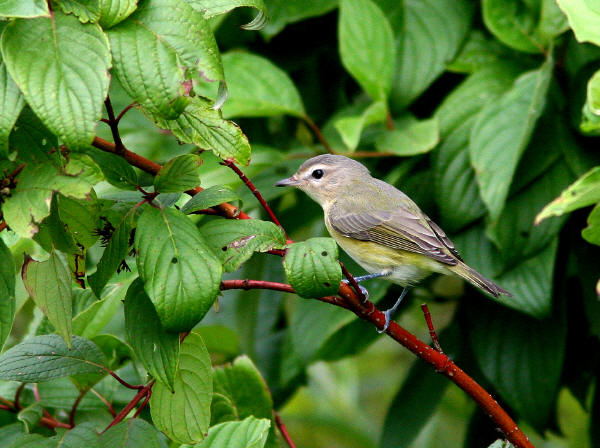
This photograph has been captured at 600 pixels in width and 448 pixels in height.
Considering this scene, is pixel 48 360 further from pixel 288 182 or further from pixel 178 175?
pixel 288 182

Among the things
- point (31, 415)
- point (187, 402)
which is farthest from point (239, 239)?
point (31, 415)

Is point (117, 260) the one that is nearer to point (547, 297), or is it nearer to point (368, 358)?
point (547, 297)

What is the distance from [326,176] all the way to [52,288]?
202 centimetres

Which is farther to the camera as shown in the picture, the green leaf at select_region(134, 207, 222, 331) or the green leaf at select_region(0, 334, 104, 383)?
the green leaf at select_region(0, 334, 104, 383)

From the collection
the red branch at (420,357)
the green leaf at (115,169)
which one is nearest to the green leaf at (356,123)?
the red branch at (420,357)

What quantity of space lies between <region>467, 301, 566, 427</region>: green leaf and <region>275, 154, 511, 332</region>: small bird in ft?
1.44

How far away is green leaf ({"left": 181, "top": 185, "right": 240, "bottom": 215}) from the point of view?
162cm

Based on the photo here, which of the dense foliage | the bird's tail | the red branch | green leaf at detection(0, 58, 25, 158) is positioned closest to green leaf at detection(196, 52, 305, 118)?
the dense foliage

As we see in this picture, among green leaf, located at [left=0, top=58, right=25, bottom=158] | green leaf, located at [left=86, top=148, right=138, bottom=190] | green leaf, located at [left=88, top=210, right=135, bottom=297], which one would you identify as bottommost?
green leaf, located at [left=88, top=210, right=135, bottom=297]

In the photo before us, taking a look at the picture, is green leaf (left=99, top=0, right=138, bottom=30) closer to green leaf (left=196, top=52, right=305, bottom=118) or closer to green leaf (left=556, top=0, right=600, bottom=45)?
green leaf (left=556, top=0, right=600, bottom=45)

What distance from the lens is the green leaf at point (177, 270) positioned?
4.73 feet

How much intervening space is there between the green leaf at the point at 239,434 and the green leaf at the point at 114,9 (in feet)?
3.23

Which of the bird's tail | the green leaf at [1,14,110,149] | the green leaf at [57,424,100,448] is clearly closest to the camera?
the green leaf at [1,14,110,149]

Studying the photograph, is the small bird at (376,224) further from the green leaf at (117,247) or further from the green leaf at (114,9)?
the green leaf at (114,9)
